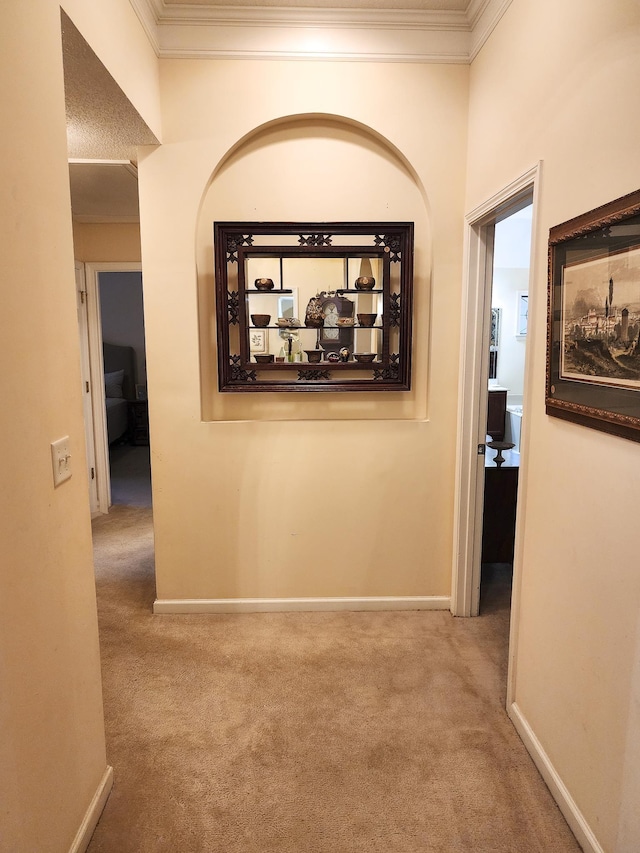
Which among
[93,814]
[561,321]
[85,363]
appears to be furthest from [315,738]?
[85,363]

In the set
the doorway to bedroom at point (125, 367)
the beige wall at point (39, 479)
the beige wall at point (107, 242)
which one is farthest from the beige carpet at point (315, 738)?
the doorway to bedroom at point (125, 367)

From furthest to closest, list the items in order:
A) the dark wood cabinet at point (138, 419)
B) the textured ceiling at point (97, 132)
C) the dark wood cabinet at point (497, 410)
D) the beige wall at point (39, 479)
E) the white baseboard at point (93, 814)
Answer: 1. the dark wood cabinet at point (138, 419)
2. the dark wood cabinet at point (497, 410)
3. the textured ceiling at point (97, 132)
4. the white baseboard at point (93, 814)
5. the beige wall at point (39, 479)

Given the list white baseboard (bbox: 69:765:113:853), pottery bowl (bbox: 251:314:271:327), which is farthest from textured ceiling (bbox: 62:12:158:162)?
white baseboard (bbox: 69:765:113:853)

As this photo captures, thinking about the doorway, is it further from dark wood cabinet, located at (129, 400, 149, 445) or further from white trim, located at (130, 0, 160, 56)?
white trim, located at (130, 0, 160, 56)

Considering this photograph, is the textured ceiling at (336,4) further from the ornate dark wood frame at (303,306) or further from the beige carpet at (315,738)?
the beige carpet at (315,738)

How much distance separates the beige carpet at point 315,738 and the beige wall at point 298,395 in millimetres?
287

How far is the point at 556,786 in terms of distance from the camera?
65.5 inches

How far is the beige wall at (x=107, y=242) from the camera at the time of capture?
4.16 metres

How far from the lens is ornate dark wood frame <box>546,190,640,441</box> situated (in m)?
1.29

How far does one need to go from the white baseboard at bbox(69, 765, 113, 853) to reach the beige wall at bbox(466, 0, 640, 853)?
1.45m

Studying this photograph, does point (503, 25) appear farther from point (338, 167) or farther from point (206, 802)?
point (206, 802)

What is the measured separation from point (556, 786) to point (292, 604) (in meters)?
1.51

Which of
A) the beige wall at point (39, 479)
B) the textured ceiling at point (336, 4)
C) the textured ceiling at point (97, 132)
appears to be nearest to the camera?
the beige wall at point (39, 479)

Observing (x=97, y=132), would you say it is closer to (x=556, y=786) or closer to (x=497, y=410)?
(x=556, y=786)
